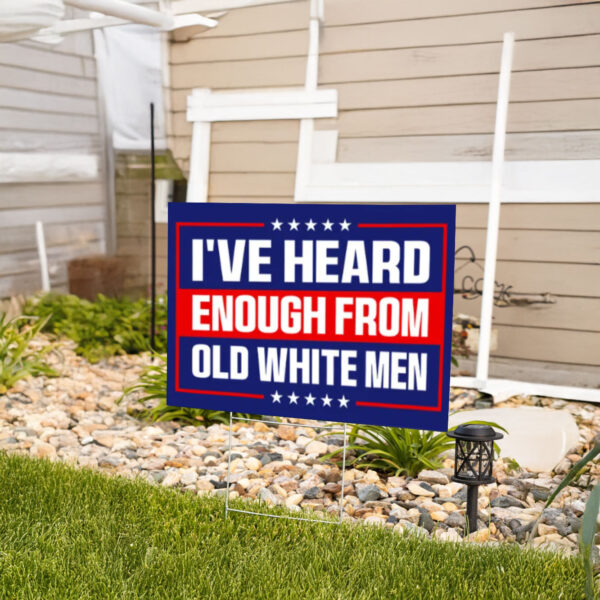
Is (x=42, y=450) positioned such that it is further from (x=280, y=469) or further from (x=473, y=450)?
(x=473, y=450)

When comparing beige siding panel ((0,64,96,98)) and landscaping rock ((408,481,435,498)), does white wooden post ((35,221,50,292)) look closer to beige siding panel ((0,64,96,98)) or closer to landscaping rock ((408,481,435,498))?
beige siding panel ((0,64,96,98))

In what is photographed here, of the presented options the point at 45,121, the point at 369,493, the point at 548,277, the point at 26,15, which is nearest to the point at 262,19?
the point at 45,121

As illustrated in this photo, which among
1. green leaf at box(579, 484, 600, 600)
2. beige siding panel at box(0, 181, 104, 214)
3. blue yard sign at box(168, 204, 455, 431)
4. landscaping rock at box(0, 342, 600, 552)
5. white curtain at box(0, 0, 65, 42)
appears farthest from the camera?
beige siding panel at box(0, 181, 104, 214)

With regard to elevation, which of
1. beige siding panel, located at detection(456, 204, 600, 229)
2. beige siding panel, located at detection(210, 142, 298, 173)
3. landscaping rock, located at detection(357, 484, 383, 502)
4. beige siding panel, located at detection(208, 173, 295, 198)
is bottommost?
landscaping rock, located at detection(357, 484, 383, 502)

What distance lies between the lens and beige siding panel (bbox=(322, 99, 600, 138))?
4535mm

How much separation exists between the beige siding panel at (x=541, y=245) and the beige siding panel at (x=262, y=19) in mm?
1875

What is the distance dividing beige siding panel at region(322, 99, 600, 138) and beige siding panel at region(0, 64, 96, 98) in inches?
74.9

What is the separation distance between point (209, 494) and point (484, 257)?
262 centimetres

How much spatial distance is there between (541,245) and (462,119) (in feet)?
3.04

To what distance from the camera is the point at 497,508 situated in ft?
9.38

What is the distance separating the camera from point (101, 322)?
214 inches

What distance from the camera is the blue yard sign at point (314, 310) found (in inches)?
94.8

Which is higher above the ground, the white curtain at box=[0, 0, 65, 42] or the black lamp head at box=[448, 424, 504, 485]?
the white curtain at box=[0, 0, 65, 42]

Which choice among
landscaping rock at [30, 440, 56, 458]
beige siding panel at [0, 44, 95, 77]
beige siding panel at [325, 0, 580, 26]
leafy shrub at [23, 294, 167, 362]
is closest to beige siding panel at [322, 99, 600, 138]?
beige siding panel at [325, 0, 580, 26]
